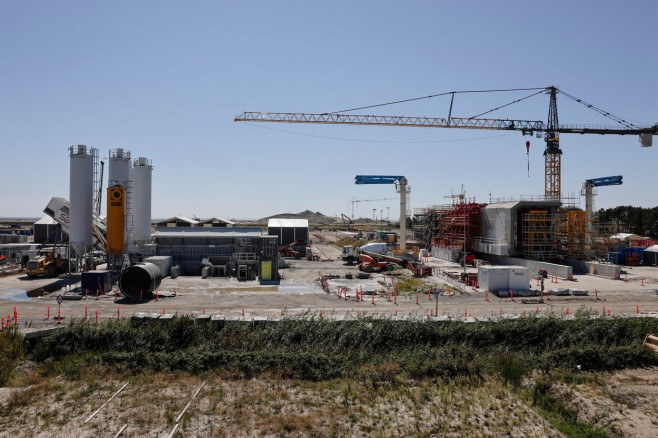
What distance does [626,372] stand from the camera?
2070 cm

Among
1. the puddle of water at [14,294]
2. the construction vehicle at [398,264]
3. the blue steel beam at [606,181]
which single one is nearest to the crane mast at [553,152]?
the blue steel beam at [606,181]

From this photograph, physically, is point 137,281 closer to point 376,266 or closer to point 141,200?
point 141,200

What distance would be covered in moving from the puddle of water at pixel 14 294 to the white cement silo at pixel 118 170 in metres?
12.8

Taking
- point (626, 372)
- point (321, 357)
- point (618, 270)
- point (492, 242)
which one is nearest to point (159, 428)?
point (321, 357)

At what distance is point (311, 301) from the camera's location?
3331cm

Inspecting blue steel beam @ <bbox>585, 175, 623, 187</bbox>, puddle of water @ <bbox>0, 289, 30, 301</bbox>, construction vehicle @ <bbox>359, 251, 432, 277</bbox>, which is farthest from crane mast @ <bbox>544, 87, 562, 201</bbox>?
puddle of water @ <bbox>0, 289, 30, 301</bbox>

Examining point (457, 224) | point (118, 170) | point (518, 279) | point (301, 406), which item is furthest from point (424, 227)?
point (301, 406)

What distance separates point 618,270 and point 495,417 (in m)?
37.4

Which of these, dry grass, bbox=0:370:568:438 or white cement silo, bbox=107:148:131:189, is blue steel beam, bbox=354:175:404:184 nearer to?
white cement silo, bbox=107:148:131:189

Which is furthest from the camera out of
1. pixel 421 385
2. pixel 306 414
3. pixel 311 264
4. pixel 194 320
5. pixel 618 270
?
pixel 311 264

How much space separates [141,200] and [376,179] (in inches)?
1472

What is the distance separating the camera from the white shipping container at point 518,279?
1453 inches

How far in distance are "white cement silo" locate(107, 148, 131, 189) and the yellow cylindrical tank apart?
926mm

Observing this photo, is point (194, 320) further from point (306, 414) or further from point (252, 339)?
point (306, 414)
